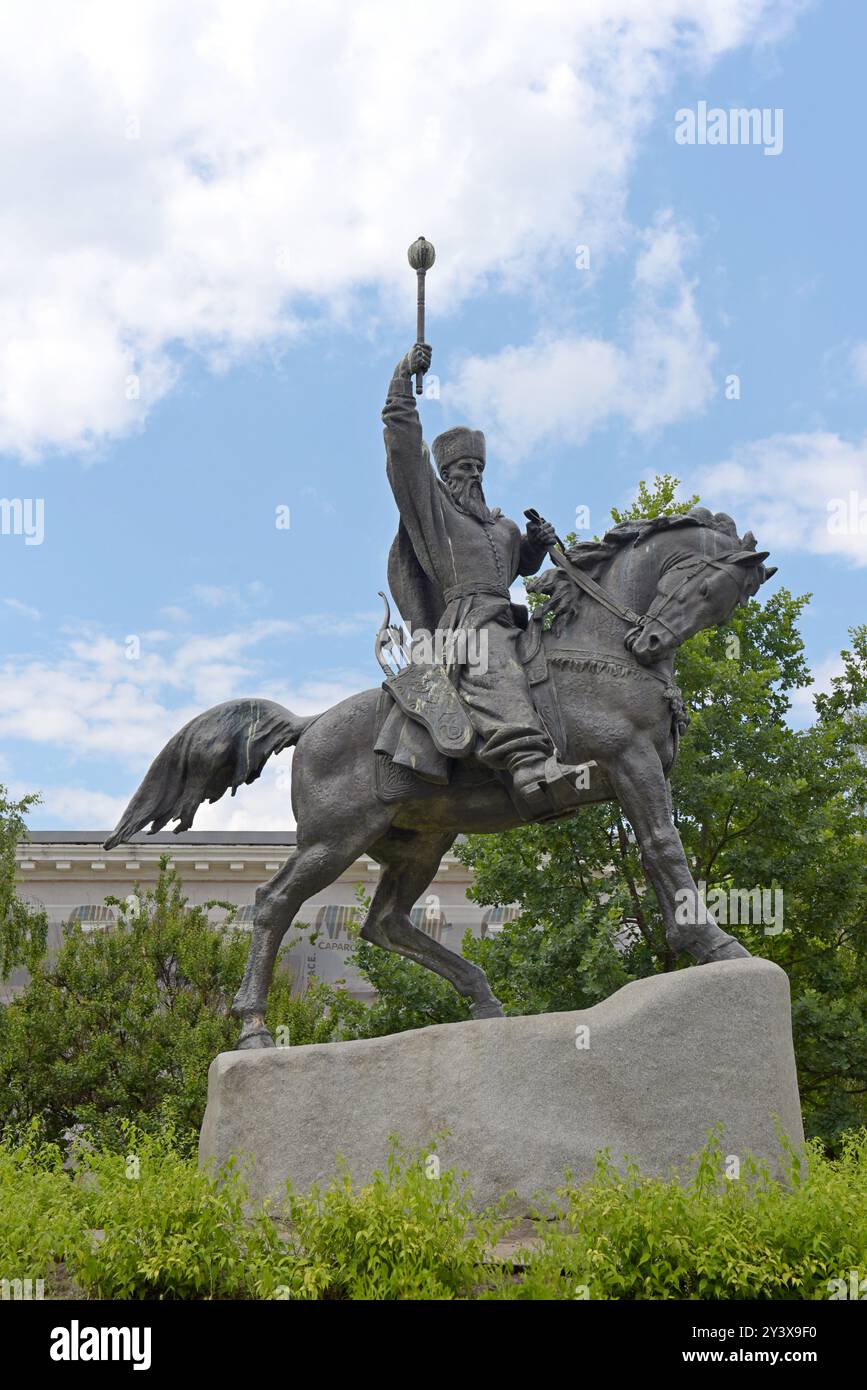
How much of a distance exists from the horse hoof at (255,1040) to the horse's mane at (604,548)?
3.05 meters

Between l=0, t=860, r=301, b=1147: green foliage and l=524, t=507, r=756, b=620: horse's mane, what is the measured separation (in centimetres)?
1215

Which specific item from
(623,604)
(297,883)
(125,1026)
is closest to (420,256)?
(623,604)

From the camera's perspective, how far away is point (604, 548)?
8758mm

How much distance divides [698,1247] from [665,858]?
247 centimetres

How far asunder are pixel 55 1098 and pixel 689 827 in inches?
392

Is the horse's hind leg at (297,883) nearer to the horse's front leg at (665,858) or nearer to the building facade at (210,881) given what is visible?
the horse's front leg at (665,858)

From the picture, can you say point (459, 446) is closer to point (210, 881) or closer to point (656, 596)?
point (656, 596)

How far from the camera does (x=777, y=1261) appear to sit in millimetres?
5648

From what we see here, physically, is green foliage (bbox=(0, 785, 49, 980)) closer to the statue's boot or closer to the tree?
the tree

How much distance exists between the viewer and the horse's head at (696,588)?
820 cm

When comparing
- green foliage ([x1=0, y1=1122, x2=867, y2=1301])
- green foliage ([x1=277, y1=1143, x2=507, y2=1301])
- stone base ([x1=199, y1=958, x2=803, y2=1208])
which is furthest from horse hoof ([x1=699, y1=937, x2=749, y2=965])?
green foliage ([x1=277, y1=1143, x2=507, y2=1301])

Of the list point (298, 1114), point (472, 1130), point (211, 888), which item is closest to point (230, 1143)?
point (298, 1114)

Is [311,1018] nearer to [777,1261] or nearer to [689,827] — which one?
[689,827]

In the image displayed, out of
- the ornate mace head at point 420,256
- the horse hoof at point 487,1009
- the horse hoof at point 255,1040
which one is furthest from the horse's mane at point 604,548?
the horse hoof at point 255,1040
